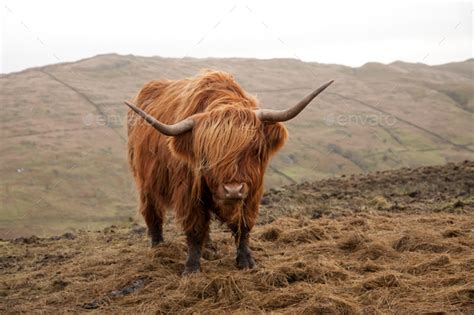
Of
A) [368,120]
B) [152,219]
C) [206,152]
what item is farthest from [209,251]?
[368,120]

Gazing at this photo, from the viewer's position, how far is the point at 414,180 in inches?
418

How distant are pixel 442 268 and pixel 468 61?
353 ft

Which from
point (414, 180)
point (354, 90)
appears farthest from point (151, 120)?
point (354, 90)

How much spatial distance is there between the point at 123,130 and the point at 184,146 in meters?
34.7

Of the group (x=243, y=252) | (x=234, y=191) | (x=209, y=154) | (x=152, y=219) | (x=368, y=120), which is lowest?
(x=368, y=120)

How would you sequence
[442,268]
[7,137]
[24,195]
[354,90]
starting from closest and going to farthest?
[442,268]
[24,195]
[7,137]
[354,90]

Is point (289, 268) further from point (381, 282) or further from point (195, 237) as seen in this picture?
point (195, 237)

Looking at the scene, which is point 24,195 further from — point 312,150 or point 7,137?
point 312,150

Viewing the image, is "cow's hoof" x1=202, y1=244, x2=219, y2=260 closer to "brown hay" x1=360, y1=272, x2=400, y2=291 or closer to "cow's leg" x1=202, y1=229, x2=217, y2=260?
"cow's leg" x1=202, y1=229, x2=217, y2=260

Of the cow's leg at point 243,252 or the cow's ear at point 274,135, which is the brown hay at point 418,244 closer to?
the cow's leg at point 243,252

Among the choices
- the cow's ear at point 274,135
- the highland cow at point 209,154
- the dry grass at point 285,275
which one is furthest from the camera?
the cow's ear at point 274,135

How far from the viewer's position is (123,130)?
38.9 m

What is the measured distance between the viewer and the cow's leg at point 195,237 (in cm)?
530

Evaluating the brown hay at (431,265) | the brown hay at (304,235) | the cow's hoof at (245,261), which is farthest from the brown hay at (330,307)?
the brown hay at (304,235)
